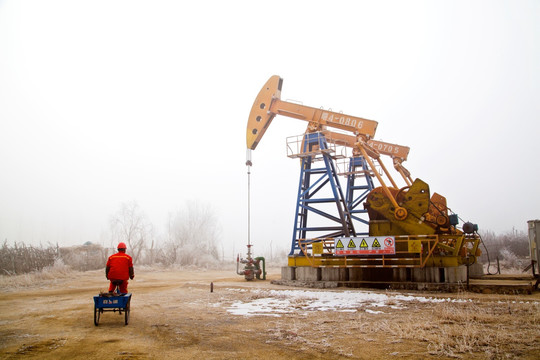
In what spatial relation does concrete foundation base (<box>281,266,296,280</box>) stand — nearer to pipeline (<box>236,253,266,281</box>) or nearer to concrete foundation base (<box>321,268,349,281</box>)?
concrete foundation base (<box>321,268,349,281</box>)

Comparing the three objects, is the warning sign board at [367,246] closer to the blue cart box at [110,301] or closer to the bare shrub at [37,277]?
the blue cart box at [110,301]

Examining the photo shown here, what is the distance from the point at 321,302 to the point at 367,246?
11.7 ft

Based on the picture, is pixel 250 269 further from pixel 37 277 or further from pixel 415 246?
pixel 37 277

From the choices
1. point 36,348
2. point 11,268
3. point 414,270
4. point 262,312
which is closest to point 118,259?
point 36,348

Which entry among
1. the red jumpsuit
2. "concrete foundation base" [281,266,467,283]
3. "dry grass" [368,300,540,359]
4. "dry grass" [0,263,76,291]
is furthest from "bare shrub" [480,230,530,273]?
"dry grass" [0,263,76,291]

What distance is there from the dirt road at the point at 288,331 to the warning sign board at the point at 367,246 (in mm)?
2466

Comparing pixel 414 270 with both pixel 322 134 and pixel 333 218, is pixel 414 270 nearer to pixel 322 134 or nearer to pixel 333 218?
pixel 333 218

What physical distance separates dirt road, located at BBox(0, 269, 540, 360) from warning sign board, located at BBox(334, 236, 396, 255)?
8.09 ft

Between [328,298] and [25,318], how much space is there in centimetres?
A: 674

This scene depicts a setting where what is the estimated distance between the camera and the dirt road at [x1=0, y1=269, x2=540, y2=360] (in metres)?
5.11

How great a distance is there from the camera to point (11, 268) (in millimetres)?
19625

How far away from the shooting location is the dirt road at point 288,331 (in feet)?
16.8

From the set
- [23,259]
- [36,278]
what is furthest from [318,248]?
[23,259]

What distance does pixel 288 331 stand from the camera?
20.7ft
